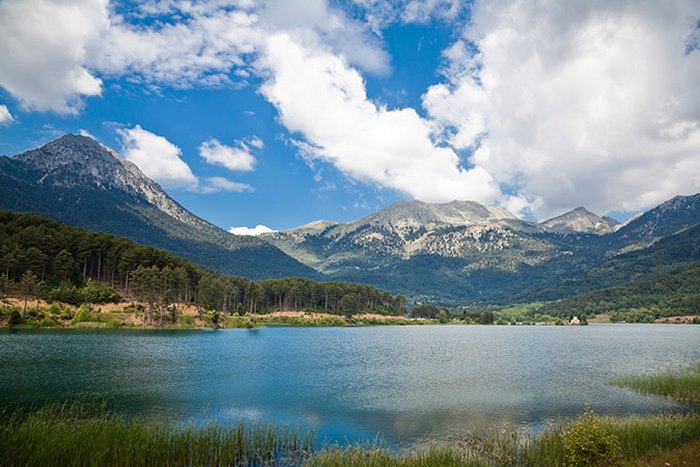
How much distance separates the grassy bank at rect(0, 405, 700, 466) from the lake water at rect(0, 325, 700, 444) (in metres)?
5.27

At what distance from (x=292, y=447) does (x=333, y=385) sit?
24852 mm

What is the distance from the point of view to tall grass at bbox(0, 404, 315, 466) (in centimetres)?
1864

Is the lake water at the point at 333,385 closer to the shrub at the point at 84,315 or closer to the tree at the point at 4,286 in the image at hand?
the shrub at the point at 84,315

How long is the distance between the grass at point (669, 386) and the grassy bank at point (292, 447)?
17337 mm

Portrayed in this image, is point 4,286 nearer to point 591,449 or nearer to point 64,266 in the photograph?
point 64,266

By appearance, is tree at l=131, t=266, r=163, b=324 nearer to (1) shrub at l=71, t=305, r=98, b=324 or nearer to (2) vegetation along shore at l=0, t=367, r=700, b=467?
(1) shrub at l=71, t=305, r=98, b=324

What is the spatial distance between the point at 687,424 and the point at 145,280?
12777 cm

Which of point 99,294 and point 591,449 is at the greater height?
point 99,294

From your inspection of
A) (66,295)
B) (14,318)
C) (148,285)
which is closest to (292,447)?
(14,318)

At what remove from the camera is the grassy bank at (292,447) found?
19.0 m

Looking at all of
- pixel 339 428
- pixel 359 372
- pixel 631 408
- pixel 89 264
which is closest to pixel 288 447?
pixel 339 428

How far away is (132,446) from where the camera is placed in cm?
2088

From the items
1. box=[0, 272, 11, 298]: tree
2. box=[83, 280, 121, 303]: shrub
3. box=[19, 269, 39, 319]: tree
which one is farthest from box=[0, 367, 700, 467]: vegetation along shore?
box=[83, 280, 121, 303]: shrub

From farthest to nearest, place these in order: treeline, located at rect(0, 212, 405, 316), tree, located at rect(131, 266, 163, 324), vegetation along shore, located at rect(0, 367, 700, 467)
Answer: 1. tree, located at rect(131, 266, 163, 324)
2. treeline, located at rect(0, 212, 405, 316)
3. vegetation along shore, located at rect(0, 367, 700, 467)
